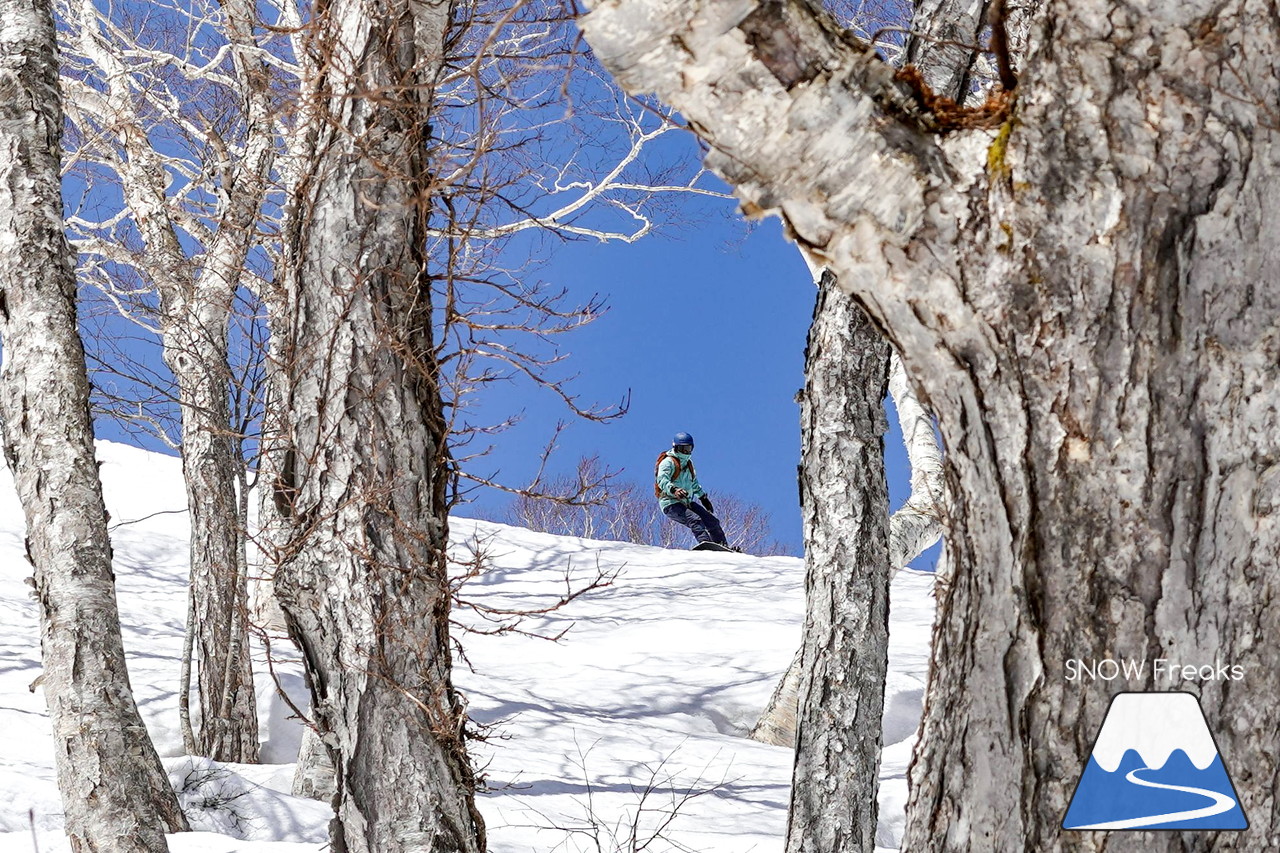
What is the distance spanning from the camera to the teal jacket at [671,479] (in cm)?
1172

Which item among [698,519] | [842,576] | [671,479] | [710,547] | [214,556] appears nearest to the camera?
[842,576]

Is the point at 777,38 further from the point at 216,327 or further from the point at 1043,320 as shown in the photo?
the point at 216,327

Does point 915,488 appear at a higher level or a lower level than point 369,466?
higher

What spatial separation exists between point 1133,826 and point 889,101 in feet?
3.68

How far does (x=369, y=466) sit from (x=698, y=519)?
968 cm

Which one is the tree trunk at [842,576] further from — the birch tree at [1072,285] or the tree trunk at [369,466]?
the birch tree at [1072,285]

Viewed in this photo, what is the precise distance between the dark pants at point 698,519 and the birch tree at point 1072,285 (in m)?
10.4

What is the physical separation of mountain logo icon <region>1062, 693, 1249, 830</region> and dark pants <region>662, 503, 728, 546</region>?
34.0 ft

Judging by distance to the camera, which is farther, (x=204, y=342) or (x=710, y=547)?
(x=710, y=547)

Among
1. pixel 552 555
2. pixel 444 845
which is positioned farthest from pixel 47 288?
pixel 552 555

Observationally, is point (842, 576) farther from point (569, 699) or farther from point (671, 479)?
point (671, 479)

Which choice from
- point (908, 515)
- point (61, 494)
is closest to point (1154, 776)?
point (61, 494)

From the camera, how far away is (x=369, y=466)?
2.84 metres

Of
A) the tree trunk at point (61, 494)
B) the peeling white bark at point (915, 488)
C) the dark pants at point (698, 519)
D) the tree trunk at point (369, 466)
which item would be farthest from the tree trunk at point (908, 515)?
the dark pants at point (698, 519)
